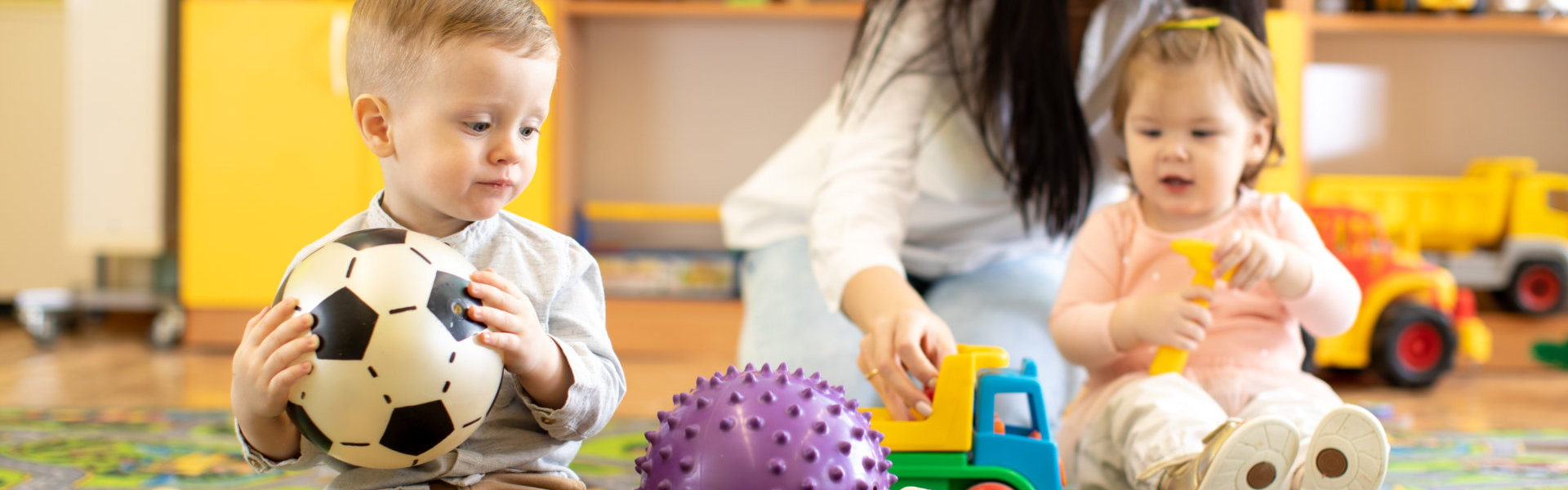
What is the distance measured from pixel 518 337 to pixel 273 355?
0.14m

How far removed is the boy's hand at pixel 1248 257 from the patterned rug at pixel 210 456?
20.2 inches

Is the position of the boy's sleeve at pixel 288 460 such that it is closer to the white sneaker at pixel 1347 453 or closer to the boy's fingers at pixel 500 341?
the boy's fingers at pixel 500 341

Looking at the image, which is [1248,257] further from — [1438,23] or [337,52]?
[337,52]

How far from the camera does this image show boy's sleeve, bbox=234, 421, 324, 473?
0.75 meters

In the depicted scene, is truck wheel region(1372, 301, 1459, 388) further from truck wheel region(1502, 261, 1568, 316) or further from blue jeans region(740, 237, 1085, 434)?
blue jeans region(740, 237, 1085, 434)

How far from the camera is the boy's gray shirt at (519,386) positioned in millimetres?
771

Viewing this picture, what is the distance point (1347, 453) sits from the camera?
2.85 ft

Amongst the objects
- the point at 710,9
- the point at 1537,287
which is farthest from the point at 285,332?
the point at 1537,287

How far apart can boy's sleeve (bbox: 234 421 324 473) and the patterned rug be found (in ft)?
1.97

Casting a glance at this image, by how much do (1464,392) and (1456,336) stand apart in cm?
12

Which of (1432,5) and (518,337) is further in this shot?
(1432,5)

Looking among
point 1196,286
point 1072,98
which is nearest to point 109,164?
point 1072,98

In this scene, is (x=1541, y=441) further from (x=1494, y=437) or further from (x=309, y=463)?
(x=309, y=463)

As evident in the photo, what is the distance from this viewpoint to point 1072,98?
129 centimetres
